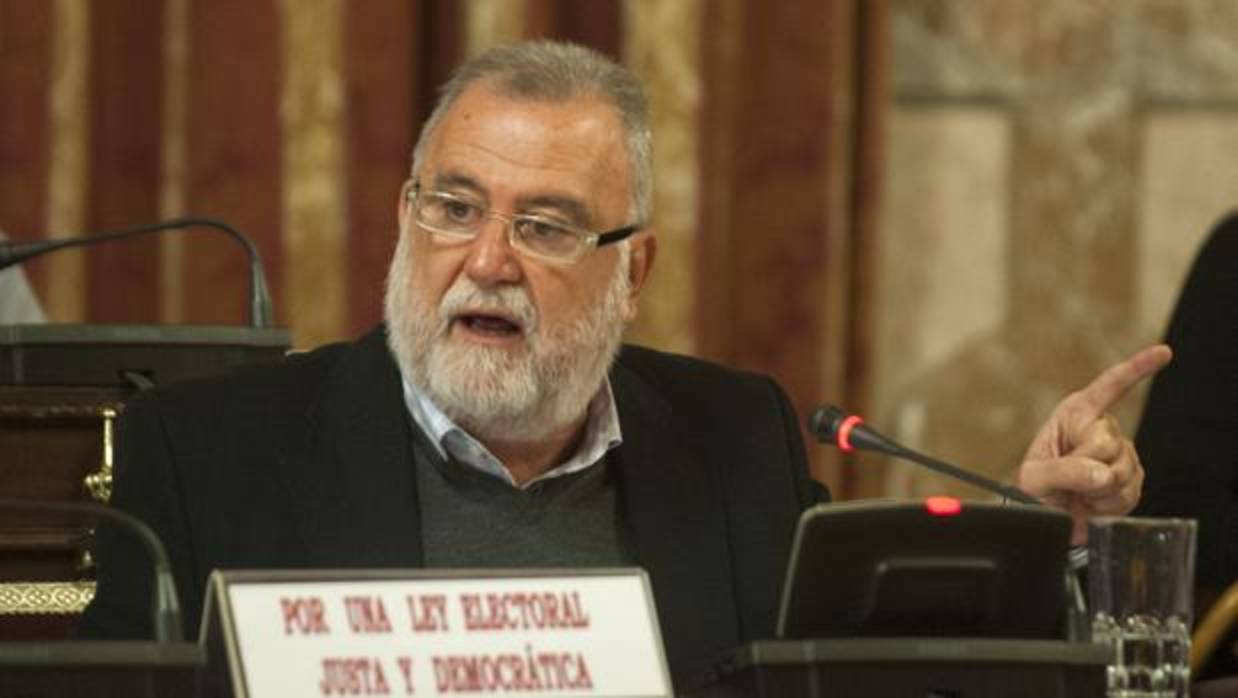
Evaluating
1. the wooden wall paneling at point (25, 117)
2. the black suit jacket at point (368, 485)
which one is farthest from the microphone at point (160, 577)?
the wooden wall paneling at point (25, 117)

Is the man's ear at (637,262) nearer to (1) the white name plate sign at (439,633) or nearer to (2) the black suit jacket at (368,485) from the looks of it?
(2) the black suit jacket at (368,485)

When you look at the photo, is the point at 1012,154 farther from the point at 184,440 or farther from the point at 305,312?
the point at 184,440

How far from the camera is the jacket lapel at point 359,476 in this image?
104 inches

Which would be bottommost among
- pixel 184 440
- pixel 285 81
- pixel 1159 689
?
pixel 1159 689

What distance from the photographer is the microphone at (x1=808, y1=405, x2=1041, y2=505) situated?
2549mm

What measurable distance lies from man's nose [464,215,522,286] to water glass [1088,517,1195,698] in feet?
2.51

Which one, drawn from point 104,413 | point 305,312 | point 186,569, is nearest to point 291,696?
point 186,569

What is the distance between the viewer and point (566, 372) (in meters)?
2.89

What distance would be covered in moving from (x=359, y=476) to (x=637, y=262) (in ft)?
1.70

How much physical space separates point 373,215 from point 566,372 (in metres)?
1.56

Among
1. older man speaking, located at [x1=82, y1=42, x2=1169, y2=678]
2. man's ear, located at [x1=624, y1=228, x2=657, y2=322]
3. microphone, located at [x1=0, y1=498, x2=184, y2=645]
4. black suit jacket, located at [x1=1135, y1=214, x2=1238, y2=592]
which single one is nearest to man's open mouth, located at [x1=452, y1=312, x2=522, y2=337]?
older man speaking, located at [x1=82, y1=42, x2=1169, y2=678]

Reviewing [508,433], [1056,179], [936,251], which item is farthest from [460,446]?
[1056,179]

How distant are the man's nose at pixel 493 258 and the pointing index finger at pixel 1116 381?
0.65 m

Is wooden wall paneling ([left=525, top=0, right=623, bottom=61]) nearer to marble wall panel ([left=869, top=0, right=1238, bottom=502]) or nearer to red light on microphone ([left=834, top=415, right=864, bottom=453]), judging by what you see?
marble wall panel ([left=869, top=0, right=1238, bottom=502])
